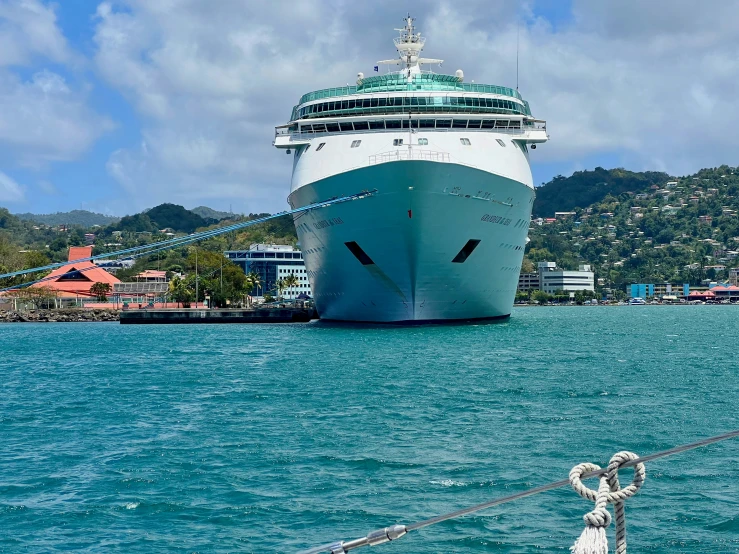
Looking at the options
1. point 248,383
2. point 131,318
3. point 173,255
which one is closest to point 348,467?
point 248,383

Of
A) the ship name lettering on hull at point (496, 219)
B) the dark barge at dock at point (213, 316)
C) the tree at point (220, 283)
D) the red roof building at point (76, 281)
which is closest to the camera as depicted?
the ship name lettering on hull at point (496, 219)

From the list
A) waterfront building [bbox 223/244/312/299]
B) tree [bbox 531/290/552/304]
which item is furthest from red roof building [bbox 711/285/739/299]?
waterfront building [bbox 223/244/312/299]

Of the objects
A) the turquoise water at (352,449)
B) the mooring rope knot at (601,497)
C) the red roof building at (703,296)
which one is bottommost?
the turquoise water at (352,449)

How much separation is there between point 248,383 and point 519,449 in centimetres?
1220

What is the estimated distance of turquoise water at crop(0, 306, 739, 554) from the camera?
1225cm

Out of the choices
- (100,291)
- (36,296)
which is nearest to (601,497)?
(36,296)

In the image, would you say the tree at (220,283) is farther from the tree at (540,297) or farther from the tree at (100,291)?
the tree at (540,297)

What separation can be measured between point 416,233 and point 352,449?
24.0 meters

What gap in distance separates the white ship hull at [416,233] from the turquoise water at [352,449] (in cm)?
820

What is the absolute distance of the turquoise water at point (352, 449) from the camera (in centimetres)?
1225

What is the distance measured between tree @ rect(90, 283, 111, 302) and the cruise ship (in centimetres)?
6307

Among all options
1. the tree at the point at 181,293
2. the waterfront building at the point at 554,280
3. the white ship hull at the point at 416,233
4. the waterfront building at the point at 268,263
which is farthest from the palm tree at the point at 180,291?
the waterfront building at the point at 554,280

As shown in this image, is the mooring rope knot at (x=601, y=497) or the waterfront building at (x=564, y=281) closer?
the mooring rope knot at (x=601, y=497)

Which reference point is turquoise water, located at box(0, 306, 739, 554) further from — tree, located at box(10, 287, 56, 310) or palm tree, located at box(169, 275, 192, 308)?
tree, located at box(10, 287, 56, 310)
